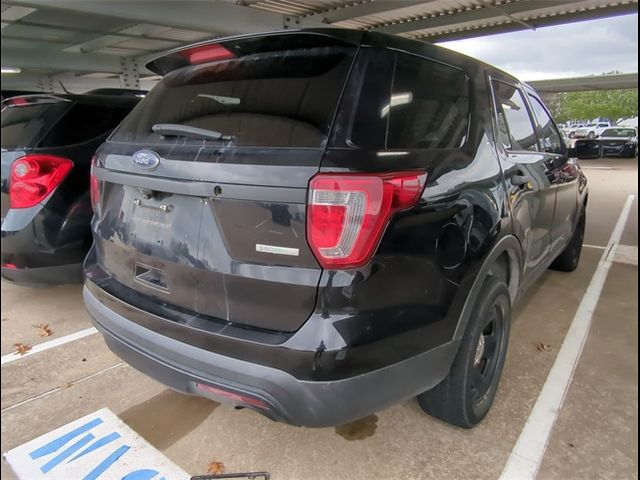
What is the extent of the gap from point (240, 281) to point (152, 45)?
10105 millimetres

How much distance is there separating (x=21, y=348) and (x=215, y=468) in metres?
2.10

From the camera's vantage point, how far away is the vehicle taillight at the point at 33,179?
10.8ft

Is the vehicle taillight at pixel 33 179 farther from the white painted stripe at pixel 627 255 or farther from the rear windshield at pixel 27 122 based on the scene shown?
the white painted stripe at pixel 627 255

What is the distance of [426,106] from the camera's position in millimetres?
1894

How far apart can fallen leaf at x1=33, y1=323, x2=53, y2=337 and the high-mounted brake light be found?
2582mm

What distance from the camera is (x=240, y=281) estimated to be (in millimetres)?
1649

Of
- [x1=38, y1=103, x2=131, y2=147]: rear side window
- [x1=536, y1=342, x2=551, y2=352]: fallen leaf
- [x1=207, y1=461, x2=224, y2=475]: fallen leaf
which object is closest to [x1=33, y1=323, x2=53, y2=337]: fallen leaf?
[x1=38, y1=103, x2=131, y2=147]: rear side window

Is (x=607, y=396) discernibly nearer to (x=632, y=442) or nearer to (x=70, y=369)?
(x=632, y=442)

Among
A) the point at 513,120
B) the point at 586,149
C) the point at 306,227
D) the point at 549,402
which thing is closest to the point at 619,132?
the point at 586,149

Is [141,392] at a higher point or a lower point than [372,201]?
lower

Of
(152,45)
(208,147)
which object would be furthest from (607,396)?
(152,45)

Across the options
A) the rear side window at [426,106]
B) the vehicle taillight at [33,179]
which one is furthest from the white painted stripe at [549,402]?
the vehicle taillight at [33,179]

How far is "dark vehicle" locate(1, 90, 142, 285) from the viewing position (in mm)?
3328

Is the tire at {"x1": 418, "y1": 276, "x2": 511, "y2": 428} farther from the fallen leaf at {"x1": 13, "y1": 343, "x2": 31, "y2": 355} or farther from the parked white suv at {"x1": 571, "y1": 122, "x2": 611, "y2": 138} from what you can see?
the parked white suv at {"x1": 571, "y1": 122, "x2": 611, "y2": 138}
